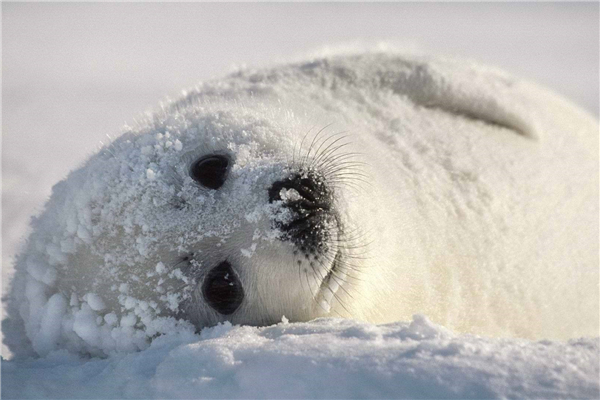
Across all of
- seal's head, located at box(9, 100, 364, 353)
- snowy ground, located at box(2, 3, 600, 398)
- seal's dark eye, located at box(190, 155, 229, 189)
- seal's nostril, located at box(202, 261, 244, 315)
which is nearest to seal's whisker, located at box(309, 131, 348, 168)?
seal's head, located at box(9, 100, 364, 353)

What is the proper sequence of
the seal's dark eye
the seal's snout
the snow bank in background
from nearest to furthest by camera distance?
the snow bank in background
the seal's snout
the seal's dark eye

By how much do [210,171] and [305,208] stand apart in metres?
0.34

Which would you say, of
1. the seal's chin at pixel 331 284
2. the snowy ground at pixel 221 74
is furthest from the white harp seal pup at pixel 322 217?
the snowy ground at pixel 221 74

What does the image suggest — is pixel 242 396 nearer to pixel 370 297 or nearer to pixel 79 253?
pixel 370 297

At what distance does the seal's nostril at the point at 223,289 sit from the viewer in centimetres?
196

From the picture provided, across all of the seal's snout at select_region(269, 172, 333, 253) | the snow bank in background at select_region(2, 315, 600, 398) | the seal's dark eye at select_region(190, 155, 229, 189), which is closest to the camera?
the snow bank in background at select_region(2, 315, 600, 398)

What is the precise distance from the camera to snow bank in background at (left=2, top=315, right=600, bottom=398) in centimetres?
143

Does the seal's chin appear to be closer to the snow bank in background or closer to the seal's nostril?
the snow bank in background

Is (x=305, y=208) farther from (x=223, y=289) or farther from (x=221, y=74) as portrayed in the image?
(x=221, y=74)

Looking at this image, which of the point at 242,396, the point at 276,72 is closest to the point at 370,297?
the point at 242,396

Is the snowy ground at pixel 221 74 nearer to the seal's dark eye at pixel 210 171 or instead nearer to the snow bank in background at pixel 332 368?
the snow bank in background at pixel 332 368

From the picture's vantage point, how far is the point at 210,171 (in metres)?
2.08

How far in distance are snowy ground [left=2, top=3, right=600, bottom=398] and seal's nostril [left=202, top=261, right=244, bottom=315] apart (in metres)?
0.12

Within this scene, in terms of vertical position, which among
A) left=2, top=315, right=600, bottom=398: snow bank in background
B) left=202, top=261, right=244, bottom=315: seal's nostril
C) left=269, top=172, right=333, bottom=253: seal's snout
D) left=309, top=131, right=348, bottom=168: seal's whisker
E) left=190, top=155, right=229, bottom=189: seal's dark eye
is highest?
left=309, top=131, right=348, bottom=168: seal's whisker
